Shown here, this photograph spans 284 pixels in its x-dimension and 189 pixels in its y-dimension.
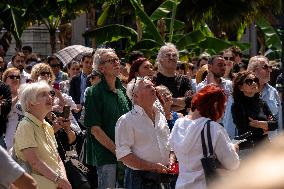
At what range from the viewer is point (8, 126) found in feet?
29.4

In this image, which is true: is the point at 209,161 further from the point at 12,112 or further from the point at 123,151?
the point at 12,112

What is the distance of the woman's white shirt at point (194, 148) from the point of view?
573 cm

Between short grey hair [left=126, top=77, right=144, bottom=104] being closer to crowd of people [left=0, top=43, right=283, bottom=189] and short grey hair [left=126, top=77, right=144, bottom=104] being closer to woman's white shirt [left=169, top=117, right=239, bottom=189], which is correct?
crowd of people [left=0, top=43, right=283, bottom=189]

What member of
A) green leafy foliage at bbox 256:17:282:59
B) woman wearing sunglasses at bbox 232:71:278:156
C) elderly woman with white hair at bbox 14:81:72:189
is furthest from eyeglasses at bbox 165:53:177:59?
green leafy foliage at bbox 256:17:282:59

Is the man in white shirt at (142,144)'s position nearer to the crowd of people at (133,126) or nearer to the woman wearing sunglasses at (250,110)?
the crowd of people at (133,126)

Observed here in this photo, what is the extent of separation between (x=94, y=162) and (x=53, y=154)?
148cm

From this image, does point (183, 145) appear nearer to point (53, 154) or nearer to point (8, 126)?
point (53, 154)

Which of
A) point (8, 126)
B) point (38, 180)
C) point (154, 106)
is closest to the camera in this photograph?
point (38, 180)

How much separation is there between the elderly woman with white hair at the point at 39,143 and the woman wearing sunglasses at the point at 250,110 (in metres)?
2.49

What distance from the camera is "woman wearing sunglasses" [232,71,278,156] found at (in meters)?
8.20

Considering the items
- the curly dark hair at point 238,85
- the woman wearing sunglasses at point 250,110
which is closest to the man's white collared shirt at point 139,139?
the woman wearing sunglasses at point 250,110

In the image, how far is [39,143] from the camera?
20.5 feet

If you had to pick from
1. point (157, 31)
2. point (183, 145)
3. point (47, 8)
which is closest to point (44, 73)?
point (183, 145)

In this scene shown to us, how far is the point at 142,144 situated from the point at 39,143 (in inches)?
40.8
